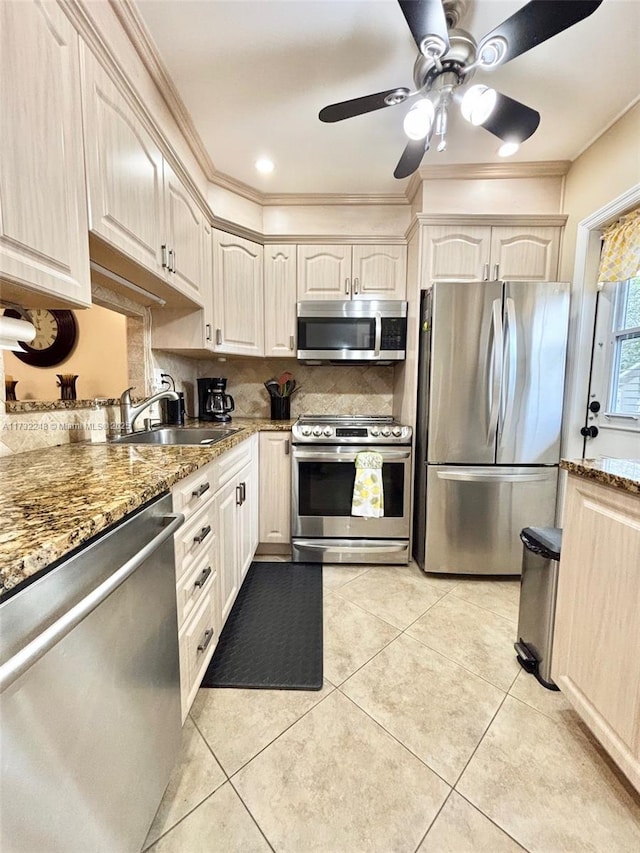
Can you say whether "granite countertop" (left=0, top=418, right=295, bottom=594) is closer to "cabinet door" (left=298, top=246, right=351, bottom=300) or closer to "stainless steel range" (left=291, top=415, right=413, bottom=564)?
"stainless steel range" (left=291, top=415, right=413, bottom=564)

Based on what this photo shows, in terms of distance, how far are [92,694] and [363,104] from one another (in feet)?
6.45

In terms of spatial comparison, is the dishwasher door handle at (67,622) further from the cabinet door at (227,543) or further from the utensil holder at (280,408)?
the utensil holder at (280,408)

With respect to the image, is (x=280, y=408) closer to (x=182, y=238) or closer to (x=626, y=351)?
(x=182, y=238)

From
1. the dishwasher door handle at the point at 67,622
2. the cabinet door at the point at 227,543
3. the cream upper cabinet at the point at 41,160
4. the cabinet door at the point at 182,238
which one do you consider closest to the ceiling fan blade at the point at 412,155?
the cabinet door at the point at 182,238

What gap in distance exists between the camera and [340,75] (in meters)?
1.48

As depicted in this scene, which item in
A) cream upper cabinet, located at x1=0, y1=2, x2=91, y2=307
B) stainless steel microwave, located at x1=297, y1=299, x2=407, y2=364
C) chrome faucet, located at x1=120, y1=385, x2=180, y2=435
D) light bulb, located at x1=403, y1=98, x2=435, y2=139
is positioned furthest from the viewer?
stainless steel microwave, located at x1=297, y1=299, x2=407, y2=364

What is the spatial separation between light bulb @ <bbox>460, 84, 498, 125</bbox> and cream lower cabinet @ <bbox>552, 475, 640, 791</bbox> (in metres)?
1.35

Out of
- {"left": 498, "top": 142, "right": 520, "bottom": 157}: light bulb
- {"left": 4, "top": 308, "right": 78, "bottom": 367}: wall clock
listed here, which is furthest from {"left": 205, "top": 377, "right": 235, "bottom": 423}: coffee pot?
{"left": 498, "top": 142, "right": 520, "bottom": 157}: light bulb

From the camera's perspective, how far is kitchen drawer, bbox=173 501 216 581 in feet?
3.30

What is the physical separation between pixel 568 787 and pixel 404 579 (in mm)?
1127

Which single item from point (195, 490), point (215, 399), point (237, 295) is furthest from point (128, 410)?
point (237, 295)

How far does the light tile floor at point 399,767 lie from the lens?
0.87m

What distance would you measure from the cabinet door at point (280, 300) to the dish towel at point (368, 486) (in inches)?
38.5

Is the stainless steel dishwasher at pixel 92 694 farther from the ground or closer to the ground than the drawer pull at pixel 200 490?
closer to the ground
